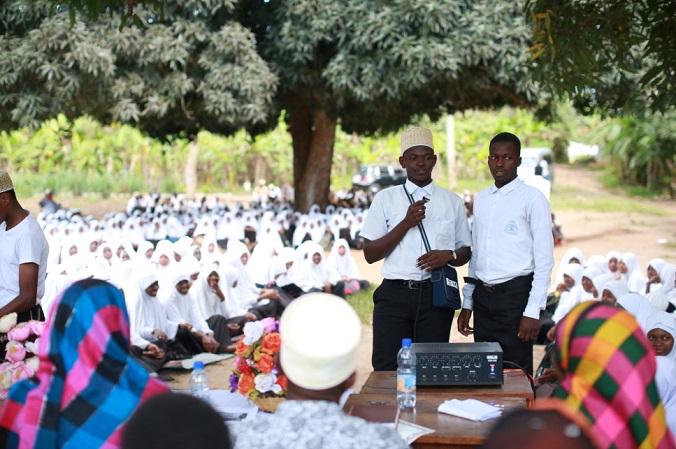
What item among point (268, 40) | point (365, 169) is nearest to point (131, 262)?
point (268, 40)

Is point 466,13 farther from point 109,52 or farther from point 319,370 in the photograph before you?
point 319,370

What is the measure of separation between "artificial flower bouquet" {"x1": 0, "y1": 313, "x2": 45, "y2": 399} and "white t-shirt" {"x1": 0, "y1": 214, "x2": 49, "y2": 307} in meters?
0.43

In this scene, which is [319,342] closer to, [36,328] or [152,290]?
[36,328]

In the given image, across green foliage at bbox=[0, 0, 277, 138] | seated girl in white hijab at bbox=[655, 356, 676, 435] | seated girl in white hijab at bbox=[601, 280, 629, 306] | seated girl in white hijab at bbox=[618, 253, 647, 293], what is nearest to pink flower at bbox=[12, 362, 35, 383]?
seated girl in white hijab at bbox=[655, 356, 676, 435]

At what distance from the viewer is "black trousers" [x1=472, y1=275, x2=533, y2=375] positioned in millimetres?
4223

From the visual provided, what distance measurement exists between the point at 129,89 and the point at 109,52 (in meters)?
0.89

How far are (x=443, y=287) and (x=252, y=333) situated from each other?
42.5 inches

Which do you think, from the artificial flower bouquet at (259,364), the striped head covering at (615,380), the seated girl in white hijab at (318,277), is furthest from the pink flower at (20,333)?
the seated girl in white hijab at (318,277)

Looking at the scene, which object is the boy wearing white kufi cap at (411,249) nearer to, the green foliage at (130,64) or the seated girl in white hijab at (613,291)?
the seated girl in white hijab at (613,291)

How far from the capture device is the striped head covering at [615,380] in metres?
2.24

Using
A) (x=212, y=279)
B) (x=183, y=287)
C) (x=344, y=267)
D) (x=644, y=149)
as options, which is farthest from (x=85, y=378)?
(x=644, y=149)

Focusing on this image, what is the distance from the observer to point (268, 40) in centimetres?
1562

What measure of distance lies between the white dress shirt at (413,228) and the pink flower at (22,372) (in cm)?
178

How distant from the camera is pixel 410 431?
10.2ft
